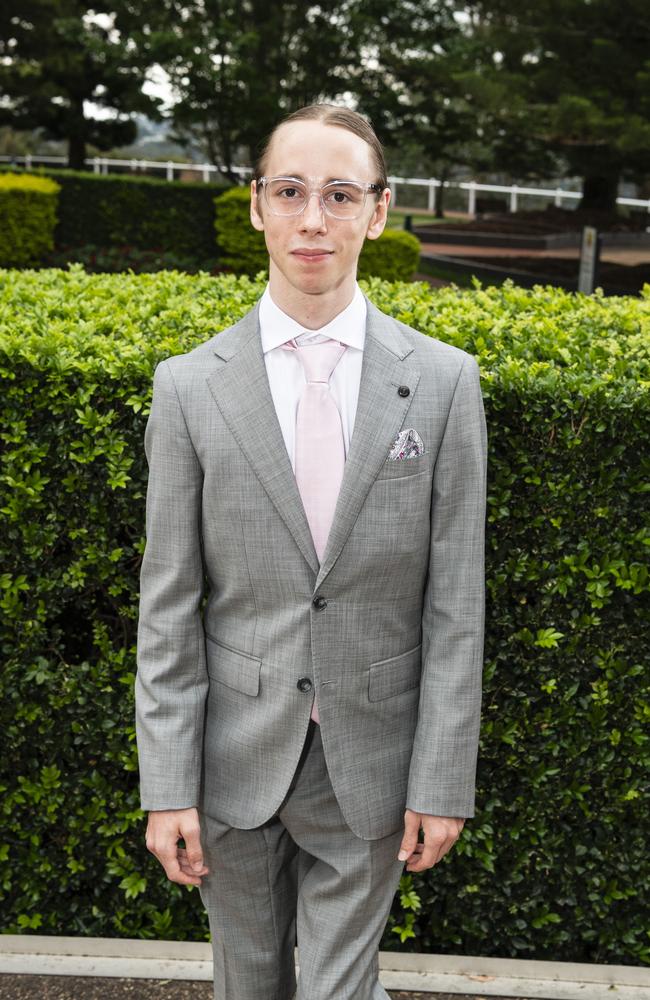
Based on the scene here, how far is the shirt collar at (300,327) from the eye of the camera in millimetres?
2182

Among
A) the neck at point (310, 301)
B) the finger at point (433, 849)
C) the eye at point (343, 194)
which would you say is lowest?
the finger at point (433, 849)

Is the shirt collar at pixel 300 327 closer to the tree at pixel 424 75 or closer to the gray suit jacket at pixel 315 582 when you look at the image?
the gray suit jacket at pixel 315 582

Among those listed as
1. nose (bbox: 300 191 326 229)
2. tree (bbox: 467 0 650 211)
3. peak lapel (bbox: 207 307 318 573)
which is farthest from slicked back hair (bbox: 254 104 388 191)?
tree (bbox: 467 0 650 211)

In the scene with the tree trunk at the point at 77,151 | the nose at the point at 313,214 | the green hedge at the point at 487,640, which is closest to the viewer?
the nose at the point at 313,214

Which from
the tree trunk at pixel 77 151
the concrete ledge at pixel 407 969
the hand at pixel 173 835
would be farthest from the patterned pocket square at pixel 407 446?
the tree trunk at pixel 77 151

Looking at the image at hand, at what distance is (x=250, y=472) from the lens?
215cm

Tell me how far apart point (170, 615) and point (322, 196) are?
887mm

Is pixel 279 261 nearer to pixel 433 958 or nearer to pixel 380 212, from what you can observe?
pixel 380 212

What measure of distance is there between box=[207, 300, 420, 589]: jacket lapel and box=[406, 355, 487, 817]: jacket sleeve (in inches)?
5.2

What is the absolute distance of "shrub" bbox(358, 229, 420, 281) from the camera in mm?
18281

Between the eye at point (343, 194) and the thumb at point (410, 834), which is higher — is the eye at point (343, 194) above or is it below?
above

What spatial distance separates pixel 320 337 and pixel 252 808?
99 cm

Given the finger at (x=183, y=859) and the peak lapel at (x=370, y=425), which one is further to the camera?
the finger at (x=183, y=859)

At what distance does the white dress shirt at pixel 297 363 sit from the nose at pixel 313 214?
205 millimetres
